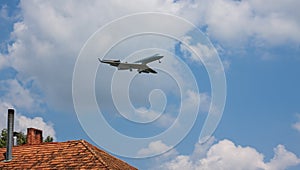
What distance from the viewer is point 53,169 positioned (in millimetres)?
25000

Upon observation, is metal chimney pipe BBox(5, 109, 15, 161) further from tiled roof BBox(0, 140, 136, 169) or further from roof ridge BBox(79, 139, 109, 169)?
roof ridge BBox(79, 139, 109, 169)

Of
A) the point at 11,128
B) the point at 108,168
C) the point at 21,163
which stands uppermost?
the point at 11,128

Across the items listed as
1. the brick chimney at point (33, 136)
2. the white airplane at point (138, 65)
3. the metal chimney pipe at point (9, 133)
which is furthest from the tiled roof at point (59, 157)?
the white airplane at point (138, 65)

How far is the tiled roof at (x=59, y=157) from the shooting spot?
2483cm

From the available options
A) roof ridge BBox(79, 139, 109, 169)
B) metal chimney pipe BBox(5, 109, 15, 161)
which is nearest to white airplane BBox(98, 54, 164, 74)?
roof ridge BBox(79, 139, 109, 169)

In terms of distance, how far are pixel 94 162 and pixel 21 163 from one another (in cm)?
425

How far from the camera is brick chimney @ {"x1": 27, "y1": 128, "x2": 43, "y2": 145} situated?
30.4 metres

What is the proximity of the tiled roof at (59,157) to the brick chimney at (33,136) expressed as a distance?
5.17ft

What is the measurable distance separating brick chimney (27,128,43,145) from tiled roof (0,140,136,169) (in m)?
1.58

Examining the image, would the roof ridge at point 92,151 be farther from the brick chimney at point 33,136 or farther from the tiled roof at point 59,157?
the brick chimney at point 33,136

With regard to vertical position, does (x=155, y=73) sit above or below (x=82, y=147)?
above

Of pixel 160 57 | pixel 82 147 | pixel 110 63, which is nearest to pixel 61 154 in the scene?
pixel 82 147

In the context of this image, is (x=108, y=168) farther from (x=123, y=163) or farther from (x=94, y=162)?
(x=123, y=163)

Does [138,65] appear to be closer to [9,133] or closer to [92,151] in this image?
[92,151]
